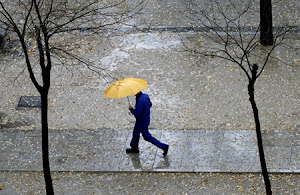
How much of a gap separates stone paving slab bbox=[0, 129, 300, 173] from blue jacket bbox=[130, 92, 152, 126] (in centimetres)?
85

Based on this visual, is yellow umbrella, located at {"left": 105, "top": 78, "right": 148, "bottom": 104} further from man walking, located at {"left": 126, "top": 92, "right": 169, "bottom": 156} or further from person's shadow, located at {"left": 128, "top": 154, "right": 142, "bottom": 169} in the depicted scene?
person's shadow, located at {"left": 128, "top": 154, "right": 142, "bottom": 169}

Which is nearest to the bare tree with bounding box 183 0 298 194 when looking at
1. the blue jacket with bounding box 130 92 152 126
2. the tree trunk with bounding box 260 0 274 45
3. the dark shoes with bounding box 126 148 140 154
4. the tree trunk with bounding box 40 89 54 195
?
the tree trunk with bounding box 260 0 274 45

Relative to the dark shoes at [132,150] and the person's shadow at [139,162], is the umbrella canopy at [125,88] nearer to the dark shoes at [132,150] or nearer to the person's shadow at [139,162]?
the dark shoes at [132,150]

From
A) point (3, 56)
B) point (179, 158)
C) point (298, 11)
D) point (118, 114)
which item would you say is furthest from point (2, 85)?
point (298, 11)

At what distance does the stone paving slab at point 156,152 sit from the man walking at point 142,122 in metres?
0.23

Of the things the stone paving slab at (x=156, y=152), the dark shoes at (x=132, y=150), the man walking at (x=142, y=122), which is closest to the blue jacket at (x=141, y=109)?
the man walking at (x=142, y=122)

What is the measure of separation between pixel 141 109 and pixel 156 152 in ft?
3.78

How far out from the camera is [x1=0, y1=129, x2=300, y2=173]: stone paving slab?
10.8 metres

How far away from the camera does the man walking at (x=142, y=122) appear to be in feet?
34.9

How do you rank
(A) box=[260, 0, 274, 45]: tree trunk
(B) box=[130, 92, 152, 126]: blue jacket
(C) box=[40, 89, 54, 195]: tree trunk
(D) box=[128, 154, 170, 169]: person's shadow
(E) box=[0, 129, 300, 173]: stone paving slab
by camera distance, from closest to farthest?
(C) box=[40, 89, 54, 195]: tree trunk < (B) box=[130, 92, 152, 126]: blue jacket < (E) box=[0, 129, 300, 173]: stone paving slab < (D) box=[128, 154, 170, 169]: person's shadow < (A) box=[260, 0, 274, 45]: tree trunk

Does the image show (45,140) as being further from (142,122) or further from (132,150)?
(132,150)

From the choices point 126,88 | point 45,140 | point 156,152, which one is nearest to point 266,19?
point 156,152

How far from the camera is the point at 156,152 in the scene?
11367 mm

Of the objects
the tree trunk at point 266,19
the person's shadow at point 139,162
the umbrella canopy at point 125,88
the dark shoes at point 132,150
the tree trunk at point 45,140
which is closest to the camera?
the tree trunk at point 45,140
